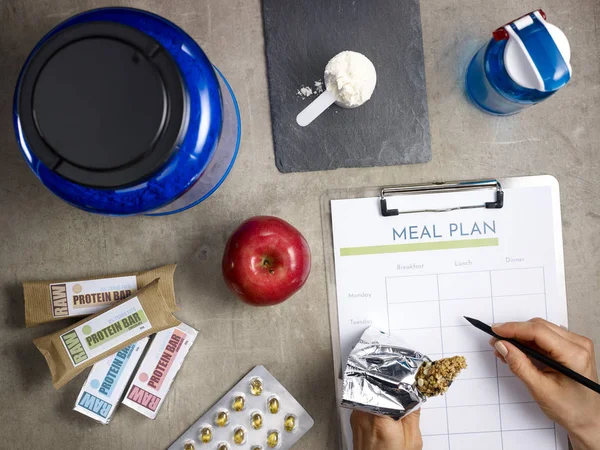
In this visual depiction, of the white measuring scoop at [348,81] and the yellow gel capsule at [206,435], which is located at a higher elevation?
the white measuring scoop at [348,81]

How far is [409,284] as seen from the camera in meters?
0.73

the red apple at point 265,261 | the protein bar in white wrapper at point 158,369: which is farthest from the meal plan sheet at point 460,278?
the protein bar in white wrapper at point 158,369

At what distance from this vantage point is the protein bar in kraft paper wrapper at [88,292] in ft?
2.36

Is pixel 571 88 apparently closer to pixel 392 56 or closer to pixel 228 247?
pixel 392 56

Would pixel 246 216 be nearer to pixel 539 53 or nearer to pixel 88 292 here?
pixel 88 292

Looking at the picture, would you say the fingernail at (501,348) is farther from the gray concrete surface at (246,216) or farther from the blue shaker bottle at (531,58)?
the blue shaker bottle at (531,58)

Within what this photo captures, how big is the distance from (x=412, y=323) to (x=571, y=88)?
42 cm

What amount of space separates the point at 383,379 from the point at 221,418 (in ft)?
0.81

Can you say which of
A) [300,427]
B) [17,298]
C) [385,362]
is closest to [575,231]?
[385,362]

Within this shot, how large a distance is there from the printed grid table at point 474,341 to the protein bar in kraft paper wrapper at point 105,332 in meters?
0.34

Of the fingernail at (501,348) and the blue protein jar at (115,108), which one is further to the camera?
the fingernail at (501,348)

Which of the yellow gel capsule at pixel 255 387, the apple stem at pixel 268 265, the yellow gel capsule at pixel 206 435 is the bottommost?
the yellow gel capsule at pixel 206 435

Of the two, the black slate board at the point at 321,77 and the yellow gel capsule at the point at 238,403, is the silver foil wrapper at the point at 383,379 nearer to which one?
the yellow gel capsule at the point at 238,403

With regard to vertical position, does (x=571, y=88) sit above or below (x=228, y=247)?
above
